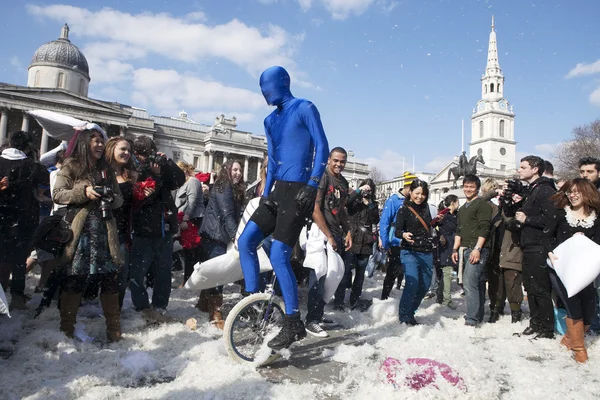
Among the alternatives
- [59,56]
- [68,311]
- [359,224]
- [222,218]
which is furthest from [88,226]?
[59,56]

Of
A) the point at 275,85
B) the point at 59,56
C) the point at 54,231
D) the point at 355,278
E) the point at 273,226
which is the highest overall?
the point at 59,56

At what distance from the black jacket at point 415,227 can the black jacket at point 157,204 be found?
2.89 m

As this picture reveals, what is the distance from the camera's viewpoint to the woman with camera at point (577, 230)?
13.1ft

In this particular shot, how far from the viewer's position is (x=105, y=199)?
3445 millimetres

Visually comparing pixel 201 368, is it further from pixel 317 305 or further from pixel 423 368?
pixel 317 305

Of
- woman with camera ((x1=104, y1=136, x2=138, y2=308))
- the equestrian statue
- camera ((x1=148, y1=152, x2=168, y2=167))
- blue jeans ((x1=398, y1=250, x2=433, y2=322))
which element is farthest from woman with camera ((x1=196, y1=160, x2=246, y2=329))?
the equestrian statue

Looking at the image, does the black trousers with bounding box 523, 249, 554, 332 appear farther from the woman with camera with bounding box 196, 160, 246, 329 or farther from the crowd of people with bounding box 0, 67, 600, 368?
the woman with camera with bounding box 196, 160, 246, 329

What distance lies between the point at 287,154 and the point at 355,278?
3.47 meters

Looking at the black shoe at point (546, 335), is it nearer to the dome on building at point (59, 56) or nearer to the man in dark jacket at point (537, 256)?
the man in dark jacket at point (537, 256)

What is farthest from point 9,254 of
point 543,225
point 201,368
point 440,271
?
point 440,271

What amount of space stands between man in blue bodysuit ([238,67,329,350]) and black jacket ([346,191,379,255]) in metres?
2.98

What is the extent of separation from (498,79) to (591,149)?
2744 inches

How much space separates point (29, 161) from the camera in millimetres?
4875

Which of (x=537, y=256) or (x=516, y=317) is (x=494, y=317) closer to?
(x=516, y=317)
